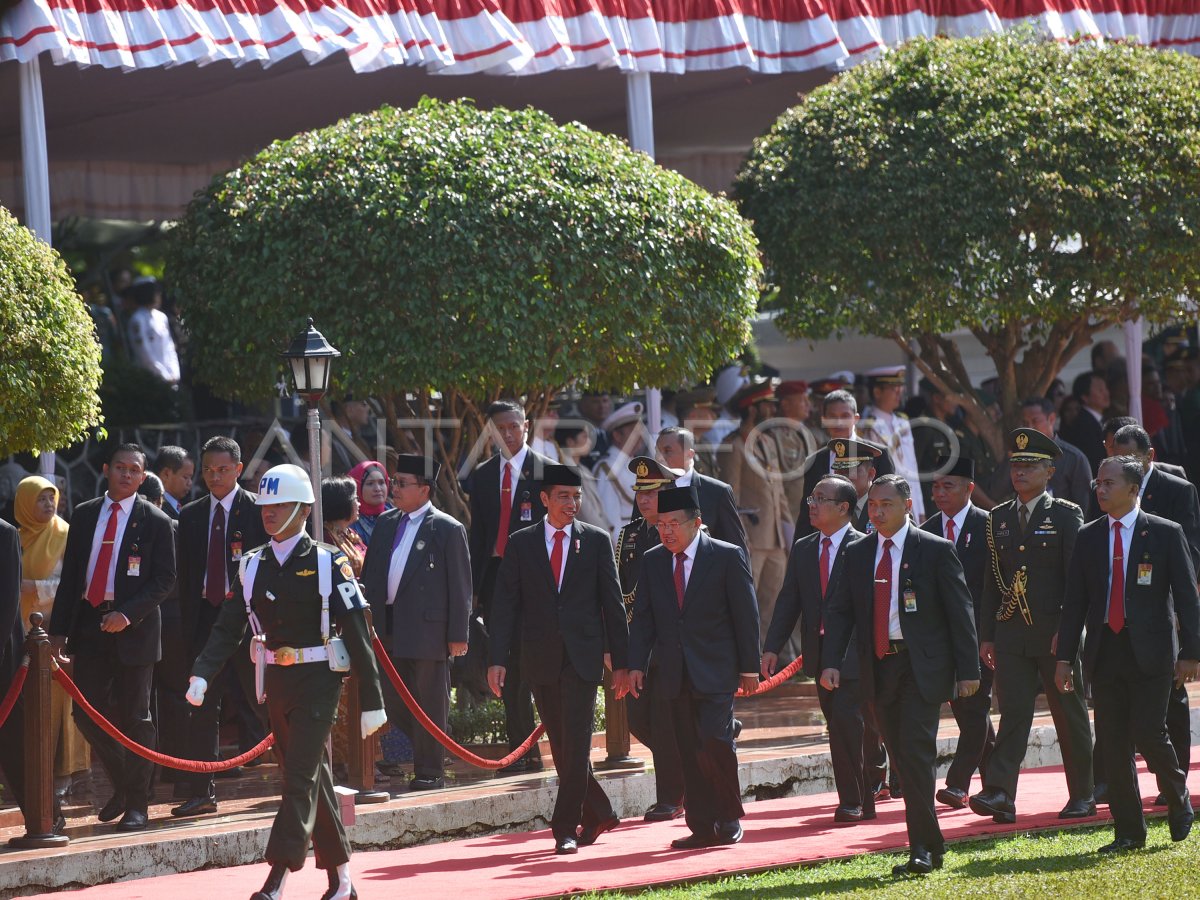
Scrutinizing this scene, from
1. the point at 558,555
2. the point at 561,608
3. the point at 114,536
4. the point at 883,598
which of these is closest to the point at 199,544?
the point at 114,536

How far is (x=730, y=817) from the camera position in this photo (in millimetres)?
8961

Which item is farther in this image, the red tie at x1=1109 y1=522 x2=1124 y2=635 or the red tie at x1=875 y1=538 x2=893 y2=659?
the red tie at x1=1109 y1=522 x2=1124 y2=635

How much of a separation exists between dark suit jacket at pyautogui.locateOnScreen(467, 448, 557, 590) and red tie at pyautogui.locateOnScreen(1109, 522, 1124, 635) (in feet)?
12.4

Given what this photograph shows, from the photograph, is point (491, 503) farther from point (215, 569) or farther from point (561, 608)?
point (561, 608)

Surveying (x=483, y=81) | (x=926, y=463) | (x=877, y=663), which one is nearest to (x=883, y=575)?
(x=877, y=663)

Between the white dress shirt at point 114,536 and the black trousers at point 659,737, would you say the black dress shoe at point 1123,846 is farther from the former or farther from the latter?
the white dress shirt at point 114,536

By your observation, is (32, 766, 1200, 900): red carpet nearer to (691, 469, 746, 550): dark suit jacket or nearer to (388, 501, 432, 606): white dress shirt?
(691, 469, 746, 550): dark suit jacket

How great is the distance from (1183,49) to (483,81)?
6.87 meters

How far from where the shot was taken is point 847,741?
9414 millimetres

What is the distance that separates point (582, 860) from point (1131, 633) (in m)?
2.79

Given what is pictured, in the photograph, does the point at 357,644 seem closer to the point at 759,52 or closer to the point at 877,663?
the point at 877,663

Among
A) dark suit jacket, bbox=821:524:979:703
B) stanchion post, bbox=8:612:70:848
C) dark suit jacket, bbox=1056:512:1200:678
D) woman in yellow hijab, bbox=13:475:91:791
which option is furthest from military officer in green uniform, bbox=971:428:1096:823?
woman in yellow hijab, bbox=13:475:91:791

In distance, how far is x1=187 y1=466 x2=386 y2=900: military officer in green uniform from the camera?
763 cm

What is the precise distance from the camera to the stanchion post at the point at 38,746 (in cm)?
894
